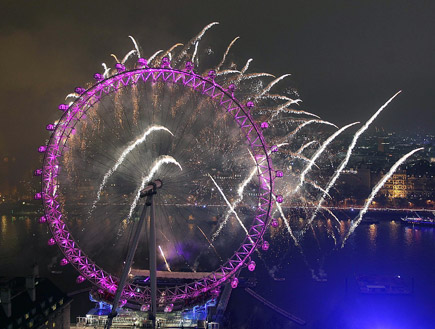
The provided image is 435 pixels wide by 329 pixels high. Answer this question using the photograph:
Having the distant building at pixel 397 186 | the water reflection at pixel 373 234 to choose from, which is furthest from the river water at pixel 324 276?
the distant building at pixel 397 186

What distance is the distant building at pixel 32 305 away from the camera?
43.9 ft

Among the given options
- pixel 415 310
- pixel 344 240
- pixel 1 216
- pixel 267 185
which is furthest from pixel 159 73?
pixel 1 216

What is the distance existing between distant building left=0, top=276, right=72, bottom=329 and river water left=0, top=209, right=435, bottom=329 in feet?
16.4

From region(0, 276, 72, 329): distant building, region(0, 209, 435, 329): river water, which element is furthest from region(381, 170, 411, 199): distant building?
region(0, 276, 72, 329): distant building

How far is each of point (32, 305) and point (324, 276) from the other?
18829 mm

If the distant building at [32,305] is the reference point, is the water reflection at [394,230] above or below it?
below

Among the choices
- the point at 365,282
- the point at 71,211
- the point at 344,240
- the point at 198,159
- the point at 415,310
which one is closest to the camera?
the point at 415,310

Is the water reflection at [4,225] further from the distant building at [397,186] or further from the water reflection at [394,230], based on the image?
the distant building at [397,186]

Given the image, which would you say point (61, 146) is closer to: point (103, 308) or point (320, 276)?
point (103, 308)

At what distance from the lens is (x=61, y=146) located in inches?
642

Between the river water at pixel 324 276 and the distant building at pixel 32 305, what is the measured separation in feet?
16.4

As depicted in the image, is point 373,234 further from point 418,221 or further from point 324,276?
point 324,276

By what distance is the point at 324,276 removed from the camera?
2788cm

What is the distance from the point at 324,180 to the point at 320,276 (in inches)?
1816
